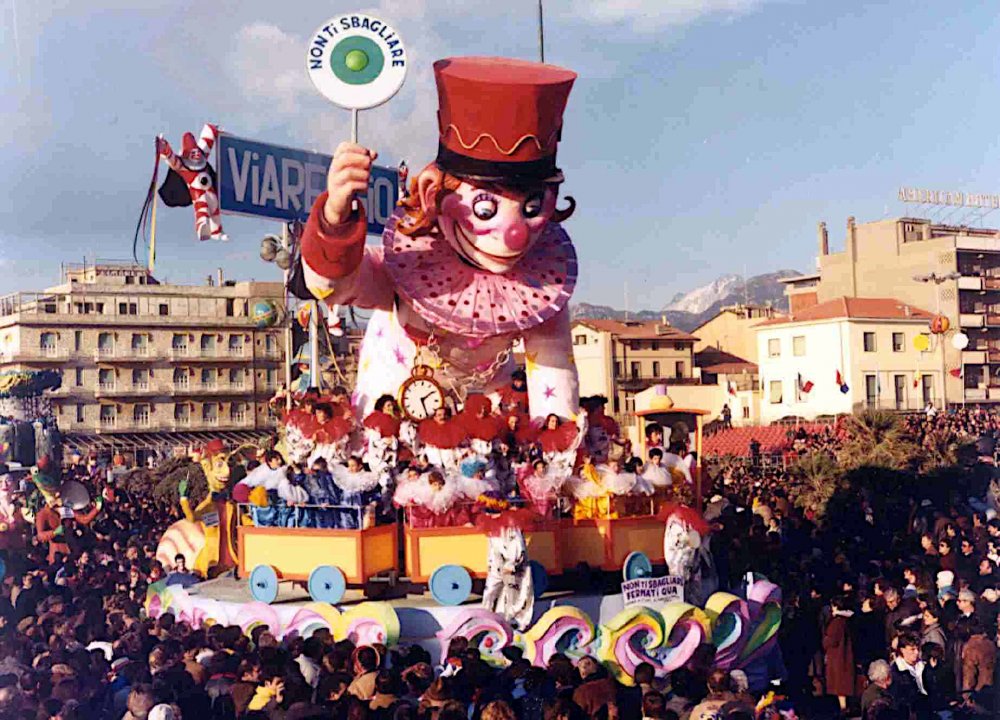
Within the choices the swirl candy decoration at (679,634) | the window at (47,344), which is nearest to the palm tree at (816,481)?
the swirl candy decoration at (679,634)

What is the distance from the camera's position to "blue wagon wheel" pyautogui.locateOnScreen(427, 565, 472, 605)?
7.39 metres

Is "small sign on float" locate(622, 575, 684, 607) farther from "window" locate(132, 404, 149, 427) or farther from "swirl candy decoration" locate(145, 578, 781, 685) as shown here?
"window" locate(132, 404, 149, 427)

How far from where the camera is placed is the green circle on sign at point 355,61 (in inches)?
295

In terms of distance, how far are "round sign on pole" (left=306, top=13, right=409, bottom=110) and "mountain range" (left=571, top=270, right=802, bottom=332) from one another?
2.51m

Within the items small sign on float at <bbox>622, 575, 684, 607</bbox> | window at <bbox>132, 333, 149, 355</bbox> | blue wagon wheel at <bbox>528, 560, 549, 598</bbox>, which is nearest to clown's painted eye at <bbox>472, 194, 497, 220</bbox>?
blue wagon wheel at <bbox>528, 560, 549, 598</bbox>

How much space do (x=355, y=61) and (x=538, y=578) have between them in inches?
133

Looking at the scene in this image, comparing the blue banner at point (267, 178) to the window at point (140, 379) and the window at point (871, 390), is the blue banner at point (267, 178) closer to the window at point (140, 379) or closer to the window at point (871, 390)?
the window at point (140, 379)

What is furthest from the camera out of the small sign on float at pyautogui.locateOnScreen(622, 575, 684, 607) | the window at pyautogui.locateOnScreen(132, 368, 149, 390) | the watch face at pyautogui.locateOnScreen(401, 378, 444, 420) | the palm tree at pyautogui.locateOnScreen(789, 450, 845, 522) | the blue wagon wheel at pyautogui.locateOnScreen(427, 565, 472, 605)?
the window at pyautogui.locateOnScreen(132, 368, 149, 390)

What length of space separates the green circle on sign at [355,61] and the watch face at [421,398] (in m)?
2.17

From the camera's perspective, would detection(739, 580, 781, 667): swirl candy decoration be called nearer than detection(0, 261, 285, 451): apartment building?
Yes

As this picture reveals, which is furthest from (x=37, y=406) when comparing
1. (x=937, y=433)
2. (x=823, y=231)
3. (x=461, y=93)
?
(x=823, y=231)

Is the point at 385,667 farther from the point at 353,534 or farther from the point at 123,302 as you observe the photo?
the point at 123,302

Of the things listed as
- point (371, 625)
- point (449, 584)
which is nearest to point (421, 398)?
point (449, 584)

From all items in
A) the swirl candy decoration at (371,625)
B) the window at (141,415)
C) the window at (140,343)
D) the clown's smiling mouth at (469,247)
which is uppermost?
the window at (140,343)
